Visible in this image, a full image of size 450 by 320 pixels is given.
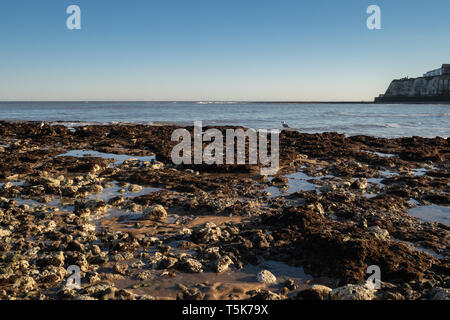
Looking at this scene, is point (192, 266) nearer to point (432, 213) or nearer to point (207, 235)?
point (207, 235)

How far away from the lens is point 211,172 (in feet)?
32.9

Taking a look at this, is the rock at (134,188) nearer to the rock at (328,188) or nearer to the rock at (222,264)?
the rock at (222,264)

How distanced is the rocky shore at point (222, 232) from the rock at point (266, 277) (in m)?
0.01

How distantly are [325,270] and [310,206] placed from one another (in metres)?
2.21

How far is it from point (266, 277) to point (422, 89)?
11933 cm

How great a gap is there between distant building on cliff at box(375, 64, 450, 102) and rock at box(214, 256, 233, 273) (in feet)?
340

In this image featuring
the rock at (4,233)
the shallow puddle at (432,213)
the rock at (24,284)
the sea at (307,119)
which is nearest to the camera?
the rock at (24,284)

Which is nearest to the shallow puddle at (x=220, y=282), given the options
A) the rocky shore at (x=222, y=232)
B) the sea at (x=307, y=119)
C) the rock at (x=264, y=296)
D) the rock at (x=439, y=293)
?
the rocky shore at (x=222, y=232)

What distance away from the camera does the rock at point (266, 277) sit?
3.83 m

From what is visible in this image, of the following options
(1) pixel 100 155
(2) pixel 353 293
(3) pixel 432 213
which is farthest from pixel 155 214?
(1) pixel 100 155

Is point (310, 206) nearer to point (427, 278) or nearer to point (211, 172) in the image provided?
point (427, 278)

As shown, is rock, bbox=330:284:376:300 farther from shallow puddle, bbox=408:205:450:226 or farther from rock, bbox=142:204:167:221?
rock, bbox=142:204:167:221

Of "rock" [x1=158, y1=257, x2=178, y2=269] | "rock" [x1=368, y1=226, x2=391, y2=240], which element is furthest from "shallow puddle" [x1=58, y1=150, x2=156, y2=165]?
"rock" [x1=368, y1=226, x2=391, y2=240]
